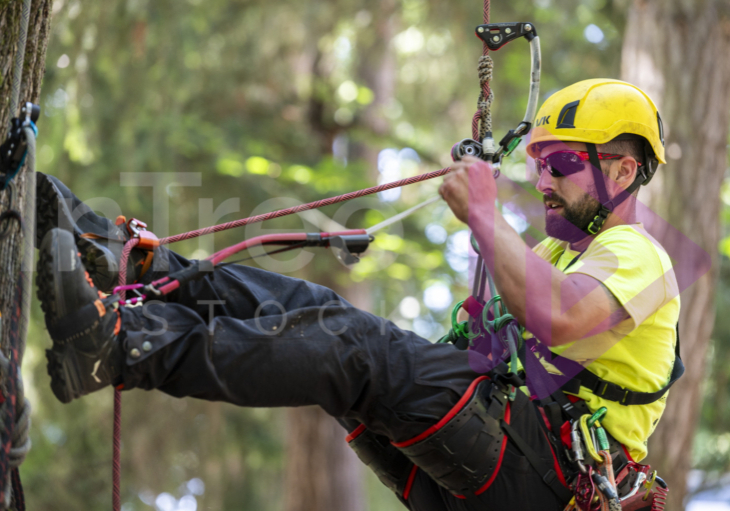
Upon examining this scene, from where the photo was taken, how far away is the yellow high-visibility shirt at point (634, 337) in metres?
2.11

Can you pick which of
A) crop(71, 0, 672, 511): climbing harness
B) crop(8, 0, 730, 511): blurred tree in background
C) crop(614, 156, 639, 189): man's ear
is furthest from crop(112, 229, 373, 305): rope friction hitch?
crop(8, 0, 730, 511): blurred tree in background

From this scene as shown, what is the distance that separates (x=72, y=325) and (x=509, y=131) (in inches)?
59.8

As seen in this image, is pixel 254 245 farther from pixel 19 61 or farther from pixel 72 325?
pixel 19 61

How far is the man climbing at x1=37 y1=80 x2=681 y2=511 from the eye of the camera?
1804 millimetres

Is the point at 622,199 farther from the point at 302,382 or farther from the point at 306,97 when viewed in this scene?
the point at 306,97

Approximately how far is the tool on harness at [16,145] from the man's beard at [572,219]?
171cm

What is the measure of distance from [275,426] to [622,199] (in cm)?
879

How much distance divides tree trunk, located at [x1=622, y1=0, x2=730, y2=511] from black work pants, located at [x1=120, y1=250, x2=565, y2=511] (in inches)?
104

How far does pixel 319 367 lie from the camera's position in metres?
1.94

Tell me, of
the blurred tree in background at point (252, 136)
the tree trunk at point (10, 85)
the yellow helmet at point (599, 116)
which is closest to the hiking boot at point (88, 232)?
the tree trunk at point (10, 85)

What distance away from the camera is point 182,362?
1.87 metres

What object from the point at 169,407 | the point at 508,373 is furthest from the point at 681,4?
the point at 169,407

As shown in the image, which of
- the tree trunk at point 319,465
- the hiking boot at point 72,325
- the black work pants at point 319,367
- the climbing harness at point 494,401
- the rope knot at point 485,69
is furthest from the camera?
the tree trunk at point 319,465

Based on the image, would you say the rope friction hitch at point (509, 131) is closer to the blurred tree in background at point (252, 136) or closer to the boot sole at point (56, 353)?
the boot sole at point (56, 353)
